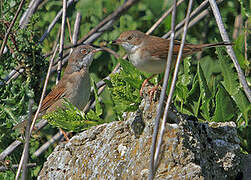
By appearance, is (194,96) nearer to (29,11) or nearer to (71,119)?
(71,119)

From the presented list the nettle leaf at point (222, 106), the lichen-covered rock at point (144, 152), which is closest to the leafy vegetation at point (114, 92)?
the nettle leaf at point (222, 106)

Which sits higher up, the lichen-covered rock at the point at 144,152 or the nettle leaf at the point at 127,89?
the nettle leaf at the point at 127,89

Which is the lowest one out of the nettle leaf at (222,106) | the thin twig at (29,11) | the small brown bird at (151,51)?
the nettle leaf at (222,106)

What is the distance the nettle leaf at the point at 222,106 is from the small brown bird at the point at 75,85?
1598 millimetres

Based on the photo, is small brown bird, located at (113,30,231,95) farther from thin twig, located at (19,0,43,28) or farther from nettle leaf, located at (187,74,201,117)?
thin twig, located at (19,0,43,28)

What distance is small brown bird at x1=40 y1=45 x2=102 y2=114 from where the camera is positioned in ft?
15.5

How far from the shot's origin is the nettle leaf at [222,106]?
366cm

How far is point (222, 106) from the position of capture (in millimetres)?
3670

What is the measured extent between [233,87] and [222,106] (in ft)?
1.18

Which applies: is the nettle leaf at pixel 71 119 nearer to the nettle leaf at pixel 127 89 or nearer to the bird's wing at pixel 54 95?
the nettle leaf at pixel 127 89

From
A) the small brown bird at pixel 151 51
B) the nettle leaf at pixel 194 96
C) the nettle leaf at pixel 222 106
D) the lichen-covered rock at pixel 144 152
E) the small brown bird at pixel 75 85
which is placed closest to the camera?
the lichen-covered rock at pixel 144 152

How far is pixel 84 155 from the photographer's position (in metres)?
3.16

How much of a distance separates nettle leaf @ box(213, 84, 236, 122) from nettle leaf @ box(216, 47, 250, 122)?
0.63ft

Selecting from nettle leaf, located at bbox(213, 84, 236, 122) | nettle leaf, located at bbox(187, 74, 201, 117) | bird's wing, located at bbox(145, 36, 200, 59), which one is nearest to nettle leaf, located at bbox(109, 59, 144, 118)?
bird's wing, located at bbox(145, 36, 200, 59)
